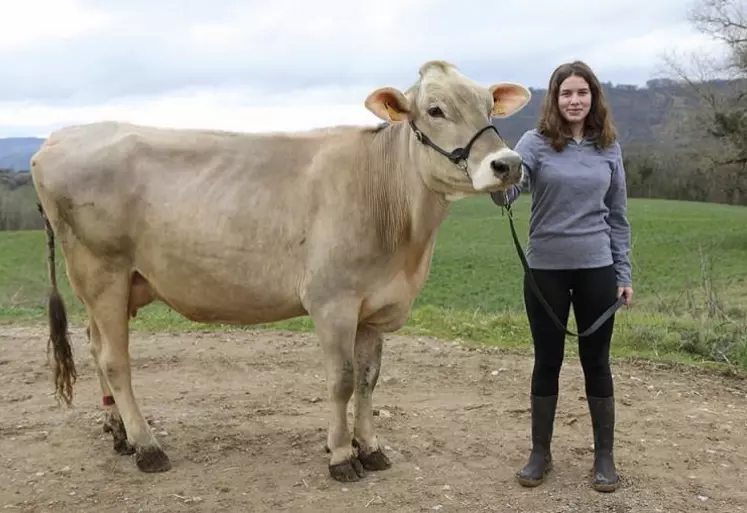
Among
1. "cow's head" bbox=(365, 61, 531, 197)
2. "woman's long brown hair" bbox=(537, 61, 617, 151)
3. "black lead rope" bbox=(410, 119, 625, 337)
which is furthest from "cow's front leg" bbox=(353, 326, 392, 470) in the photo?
"woman's long brown hair" bbox=(537, 61, 617, 151)

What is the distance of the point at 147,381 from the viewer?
6.64m

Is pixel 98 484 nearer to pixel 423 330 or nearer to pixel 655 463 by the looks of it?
pixel 655 463

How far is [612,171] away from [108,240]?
3.13 metres

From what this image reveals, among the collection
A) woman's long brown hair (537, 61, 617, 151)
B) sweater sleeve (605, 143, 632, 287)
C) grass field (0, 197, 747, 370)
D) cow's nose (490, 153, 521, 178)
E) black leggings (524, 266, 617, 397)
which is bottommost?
grass field (0, 197, 747, 370)

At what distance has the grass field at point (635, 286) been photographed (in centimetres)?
795

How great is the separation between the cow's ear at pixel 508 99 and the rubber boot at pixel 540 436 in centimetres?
179

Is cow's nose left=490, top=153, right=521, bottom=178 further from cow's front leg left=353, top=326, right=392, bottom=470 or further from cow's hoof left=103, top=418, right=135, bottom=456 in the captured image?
cow's hoof left=103, top=418, right=135, bottom=456

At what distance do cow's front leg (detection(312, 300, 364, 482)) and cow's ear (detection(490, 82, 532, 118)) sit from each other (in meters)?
1.49

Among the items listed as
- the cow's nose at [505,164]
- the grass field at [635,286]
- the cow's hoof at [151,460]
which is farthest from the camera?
the grass field at [635,286]

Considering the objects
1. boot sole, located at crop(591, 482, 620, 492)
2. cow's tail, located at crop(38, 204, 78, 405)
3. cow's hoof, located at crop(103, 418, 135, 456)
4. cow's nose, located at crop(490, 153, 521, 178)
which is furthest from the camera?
cow's tail, located at crop(38, 204, 78, 405)

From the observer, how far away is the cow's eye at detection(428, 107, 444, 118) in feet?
13.0

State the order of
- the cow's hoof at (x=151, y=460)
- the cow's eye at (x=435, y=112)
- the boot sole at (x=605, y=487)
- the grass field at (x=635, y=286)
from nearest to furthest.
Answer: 1. the cow's eye at (x=435, y=112)
2. the boot sole at (x=605, y=487)
3. the cow's hoof at (x=151, y=460)
4. the grass field at (x=635, y=286)

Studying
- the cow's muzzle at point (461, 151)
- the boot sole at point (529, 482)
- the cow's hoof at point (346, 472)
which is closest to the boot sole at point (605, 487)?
the boot sole at point (529, 482)

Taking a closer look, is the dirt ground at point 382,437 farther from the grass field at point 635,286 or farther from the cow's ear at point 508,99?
the cow's ear at point 508,99
